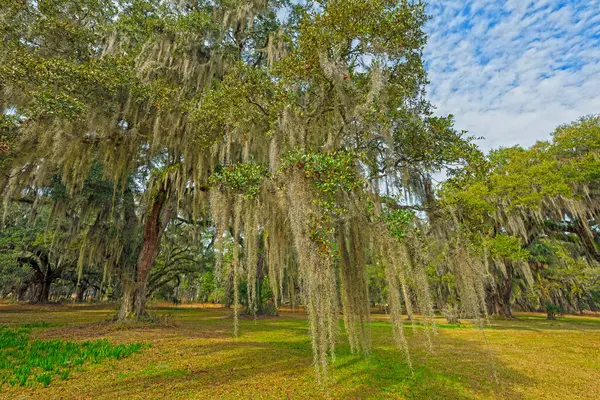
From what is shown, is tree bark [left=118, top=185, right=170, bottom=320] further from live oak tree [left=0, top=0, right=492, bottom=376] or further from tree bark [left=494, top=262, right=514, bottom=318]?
tree bark [left=494, top=262, right=514, bottom=318]

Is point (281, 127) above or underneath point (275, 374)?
above

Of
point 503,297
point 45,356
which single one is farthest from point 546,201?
point 45,356

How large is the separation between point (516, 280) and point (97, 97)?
85.7ft

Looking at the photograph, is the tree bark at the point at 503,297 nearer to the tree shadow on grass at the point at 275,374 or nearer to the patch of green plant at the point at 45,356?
the tree shadow on grass at the point at 275,374

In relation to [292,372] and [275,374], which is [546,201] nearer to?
[292,372]

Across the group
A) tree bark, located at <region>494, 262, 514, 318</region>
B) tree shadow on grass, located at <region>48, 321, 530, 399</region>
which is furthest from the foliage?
tree bark, located at <region>494, 262, 514, 318</region>

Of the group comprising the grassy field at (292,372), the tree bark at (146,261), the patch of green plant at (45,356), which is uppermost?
the tree bark at (146,261)

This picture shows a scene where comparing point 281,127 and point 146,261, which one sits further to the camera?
point 146,261

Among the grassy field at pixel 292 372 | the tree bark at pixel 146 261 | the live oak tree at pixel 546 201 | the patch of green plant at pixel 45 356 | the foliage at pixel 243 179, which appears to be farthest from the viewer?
the live oak tree at pixel 546 201

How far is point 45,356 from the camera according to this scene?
19.5ft

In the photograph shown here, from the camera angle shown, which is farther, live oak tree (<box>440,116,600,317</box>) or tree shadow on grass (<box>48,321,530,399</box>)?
live oak tree (<box>440,116,600,317</box>)

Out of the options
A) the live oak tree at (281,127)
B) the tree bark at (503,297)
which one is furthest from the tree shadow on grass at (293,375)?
the tree bark at (503,297)

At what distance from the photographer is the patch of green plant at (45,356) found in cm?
485

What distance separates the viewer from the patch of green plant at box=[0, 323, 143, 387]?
4851 mm
